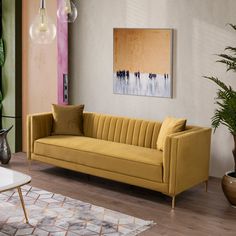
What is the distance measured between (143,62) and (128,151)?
1.40 metres

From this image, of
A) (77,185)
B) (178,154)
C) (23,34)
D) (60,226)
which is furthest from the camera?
(23,34)

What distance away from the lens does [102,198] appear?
4.66 meters

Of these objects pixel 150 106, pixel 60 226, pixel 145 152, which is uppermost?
pixel 150 106

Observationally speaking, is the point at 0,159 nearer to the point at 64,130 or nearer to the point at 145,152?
the point at 64,130

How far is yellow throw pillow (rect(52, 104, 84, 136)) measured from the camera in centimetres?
574

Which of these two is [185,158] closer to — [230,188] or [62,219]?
[230,188]

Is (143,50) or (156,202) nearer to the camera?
(156,202)

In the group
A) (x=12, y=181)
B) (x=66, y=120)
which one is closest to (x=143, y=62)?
(x=66, y=120)

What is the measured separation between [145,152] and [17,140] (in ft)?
8.59

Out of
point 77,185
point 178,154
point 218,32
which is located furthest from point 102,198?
point 218,32

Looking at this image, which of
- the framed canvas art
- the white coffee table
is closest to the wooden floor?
the white coffee table

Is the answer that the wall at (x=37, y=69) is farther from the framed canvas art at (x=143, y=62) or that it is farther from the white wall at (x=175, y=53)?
the framed canvas art at (x=143, y=62)

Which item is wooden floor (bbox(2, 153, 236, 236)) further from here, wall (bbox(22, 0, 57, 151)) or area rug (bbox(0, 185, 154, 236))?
wall (bbox(22, 0, 57, 151))

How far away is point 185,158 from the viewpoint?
4.38 meters
